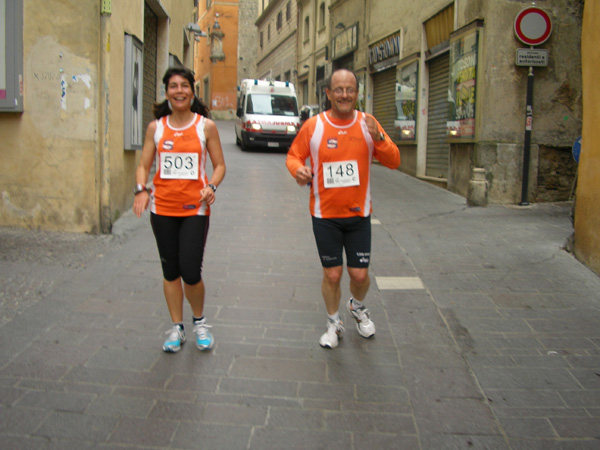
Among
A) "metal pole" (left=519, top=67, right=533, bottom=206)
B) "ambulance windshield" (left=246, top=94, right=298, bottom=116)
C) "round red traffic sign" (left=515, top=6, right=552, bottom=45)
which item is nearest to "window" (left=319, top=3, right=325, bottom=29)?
"ambulance windshield" (left=246, top=94, right=298, bottom=116)

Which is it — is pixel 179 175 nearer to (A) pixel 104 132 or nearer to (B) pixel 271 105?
(A) pixel 104 132

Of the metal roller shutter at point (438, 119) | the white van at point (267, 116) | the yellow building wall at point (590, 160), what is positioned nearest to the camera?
the yellow building wall at point (590, 160)

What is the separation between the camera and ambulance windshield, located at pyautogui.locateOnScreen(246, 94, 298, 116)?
67.4 feet

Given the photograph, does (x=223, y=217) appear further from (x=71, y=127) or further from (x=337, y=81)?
(x=337, y=81)

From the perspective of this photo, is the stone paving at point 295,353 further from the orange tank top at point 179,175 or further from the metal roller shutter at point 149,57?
the metal roller shutter at point 149,57

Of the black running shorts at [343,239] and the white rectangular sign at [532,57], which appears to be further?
the white rectangular sign at [532,57]

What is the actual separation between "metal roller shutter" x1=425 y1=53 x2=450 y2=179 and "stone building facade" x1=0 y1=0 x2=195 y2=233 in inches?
318

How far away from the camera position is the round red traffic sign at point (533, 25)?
10.2 meters

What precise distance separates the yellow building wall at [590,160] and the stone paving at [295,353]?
22 cm

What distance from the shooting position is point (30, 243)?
666 centimetres

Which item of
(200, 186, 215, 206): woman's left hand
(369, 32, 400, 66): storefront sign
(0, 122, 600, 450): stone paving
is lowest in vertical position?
(0, 122, 600, 450): stone paving

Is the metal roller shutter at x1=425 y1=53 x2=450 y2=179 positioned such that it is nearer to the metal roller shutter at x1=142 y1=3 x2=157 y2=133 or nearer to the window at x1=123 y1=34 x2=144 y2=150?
the metal roller shutter at x1=142 y1=3 x2=157 y2=133

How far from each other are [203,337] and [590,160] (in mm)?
Result: 4402

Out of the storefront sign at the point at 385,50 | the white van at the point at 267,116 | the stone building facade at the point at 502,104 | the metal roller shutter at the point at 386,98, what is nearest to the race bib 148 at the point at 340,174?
the stone building facade at the point at 502,104
